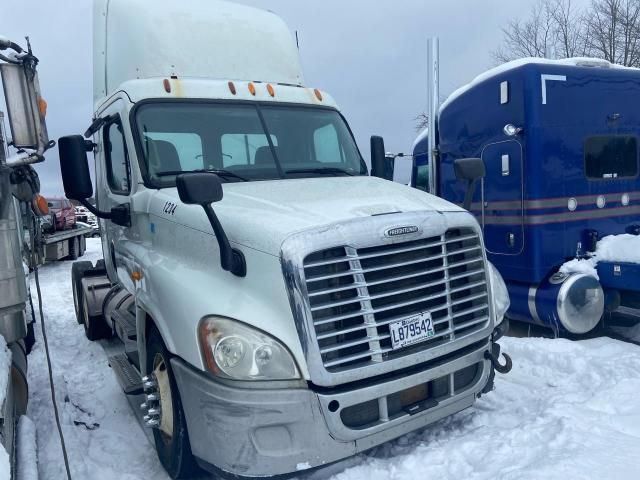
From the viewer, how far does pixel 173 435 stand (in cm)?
345

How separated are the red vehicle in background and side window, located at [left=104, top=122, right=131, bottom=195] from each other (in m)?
12.9

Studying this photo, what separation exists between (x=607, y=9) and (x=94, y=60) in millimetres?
21816

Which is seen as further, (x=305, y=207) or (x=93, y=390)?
(x=93, y=390)

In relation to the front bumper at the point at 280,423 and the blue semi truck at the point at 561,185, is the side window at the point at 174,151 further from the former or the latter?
the blue semi truck at the point at 561,185

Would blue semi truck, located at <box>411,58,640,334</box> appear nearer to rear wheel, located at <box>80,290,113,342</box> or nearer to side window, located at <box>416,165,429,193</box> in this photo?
→ side window, located at <box>416,165,429,193</box>

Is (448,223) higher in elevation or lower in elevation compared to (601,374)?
higher

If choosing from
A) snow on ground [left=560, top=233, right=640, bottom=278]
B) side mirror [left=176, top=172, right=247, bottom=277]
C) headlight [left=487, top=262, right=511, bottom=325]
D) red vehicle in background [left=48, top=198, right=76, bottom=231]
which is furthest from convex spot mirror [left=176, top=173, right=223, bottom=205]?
red vehicle in background [left=48, top=198, right=76, bottom=231]

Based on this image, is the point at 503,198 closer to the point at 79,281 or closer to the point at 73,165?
the point at 73,165

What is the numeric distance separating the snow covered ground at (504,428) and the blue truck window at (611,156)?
7.50 feet

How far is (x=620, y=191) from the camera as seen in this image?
7.04 m

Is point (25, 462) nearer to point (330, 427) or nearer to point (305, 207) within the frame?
point (330, 427)

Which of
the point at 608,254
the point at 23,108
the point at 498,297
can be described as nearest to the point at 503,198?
the point at 608,254

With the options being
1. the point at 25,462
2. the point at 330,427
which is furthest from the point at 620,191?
the point at 25,462

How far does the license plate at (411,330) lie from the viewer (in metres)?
3.18
